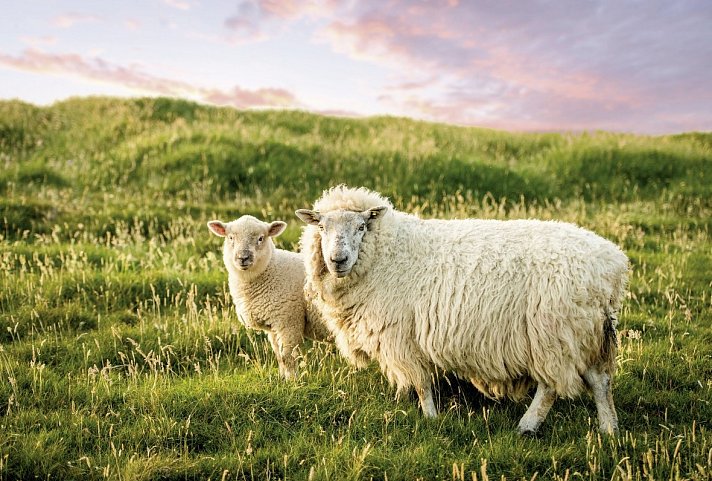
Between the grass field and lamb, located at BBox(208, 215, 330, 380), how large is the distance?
12.2 inches

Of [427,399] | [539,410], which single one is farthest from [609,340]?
[427,399]

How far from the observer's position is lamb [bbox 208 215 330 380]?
5402mm

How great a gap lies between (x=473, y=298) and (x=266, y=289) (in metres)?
2.31

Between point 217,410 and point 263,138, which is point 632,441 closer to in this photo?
point 217,410

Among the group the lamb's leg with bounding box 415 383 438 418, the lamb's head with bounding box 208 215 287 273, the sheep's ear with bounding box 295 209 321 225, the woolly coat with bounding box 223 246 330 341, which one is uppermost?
the sheep's ear with bounding box 295 209 321 225

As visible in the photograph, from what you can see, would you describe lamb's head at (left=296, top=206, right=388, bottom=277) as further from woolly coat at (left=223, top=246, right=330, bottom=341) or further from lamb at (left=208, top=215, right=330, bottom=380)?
woolly coat at (left=223, top=246, right=330, bottom=341)

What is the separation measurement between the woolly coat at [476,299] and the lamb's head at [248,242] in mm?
628

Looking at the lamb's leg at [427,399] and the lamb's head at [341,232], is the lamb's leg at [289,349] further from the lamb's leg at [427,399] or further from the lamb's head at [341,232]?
the lamb's leg at [427,399]

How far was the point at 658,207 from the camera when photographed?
13.8 m

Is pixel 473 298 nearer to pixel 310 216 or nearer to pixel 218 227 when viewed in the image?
pixel 310 216

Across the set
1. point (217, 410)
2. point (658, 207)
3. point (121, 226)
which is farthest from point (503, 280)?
point (658, 207)

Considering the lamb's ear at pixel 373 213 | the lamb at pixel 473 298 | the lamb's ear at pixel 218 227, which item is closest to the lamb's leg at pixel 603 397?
the lamb at pixel 473 298

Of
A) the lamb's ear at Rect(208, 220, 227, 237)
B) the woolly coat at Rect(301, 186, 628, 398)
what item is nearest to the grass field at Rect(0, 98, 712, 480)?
the woolly coat at Rect(301, 186, 628, 398)

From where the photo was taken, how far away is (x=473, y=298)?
4.46 m
